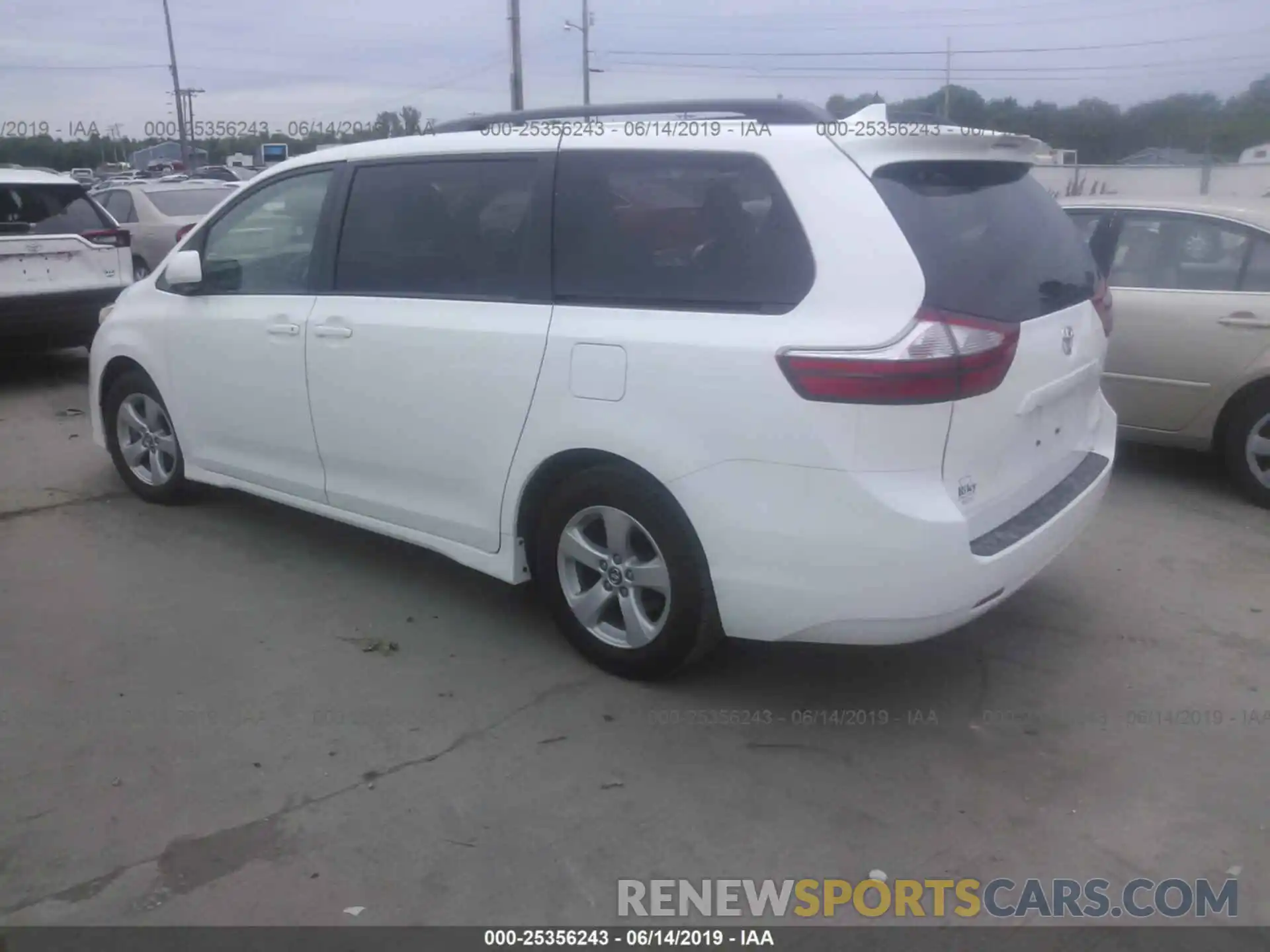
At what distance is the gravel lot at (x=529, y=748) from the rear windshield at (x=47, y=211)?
15.7 feet

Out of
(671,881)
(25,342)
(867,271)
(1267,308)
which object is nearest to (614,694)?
(671,881)

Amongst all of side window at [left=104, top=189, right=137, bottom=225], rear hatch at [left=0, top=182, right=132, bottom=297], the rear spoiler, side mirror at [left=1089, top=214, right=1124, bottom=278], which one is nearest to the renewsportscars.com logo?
the rear spoiler

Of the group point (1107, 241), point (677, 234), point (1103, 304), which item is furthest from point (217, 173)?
point (1103, 304)

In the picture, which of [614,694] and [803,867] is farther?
[614,694]

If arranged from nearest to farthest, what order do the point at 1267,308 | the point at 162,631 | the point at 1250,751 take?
the point at 1250,751, the point at 162,631, the point at 1267,308

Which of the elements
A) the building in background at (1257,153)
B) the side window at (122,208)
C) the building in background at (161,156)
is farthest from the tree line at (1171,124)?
the building in background at (161,156)

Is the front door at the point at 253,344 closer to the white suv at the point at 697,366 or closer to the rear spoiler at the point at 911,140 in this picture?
the white suv at the point at 697,366

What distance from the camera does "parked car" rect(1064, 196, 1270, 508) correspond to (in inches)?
229

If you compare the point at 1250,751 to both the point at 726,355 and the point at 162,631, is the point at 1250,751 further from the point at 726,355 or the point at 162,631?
the point at 162,631

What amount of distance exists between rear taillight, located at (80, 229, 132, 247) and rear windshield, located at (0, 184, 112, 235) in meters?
0.05

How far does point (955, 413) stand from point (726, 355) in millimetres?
682

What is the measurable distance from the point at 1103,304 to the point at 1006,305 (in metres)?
1.07

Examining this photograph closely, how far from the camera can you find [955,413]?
3.26 m

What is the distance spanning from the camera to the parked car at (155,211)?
43.0 ft
